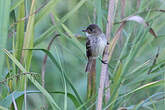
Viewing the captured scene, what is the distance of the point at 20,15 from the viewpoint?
2.89 meters

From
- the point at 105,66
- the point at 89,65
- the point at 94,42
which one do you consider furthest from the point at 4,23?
the point at 94,42

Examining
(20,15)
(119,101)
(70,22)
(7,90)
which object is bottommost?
(119,101)

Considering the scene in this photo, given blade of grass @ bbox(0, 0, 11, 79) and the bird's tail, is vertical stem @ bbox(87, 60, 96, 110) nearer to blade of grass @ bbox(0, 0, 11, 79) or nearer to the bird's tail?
the bird's tail

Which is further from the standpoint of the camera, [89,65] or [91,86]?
[89,65]

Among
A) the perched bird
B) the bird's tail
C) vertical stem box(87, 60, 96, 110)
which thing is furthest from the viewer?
the perched bird

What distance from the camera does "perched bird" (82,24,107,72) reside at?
3.29m

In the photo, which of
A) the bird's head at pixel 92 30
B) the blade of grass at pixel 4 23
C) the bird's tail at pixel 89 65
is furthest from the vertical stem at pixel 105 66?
the blade of grass at pixel 4 23

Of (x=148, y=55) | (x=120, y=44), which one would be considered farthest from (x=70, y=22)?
(x=120, y=44)

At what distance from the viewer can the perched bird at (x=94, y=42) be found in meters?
3.29

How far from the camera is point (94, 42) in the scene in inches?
145

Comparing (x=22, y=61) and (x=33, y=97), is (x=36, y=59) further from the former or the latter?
(x=22, y=61)

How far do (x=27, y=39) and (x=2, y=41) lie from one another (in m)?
0.22

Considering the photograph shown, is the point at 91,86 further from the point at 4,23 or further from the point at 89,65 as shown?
the point at 4,23

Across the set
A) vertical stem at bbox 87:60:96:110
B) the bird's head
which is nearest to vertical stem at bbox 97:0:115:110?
vertical stem at bbox 87:60:96:110
